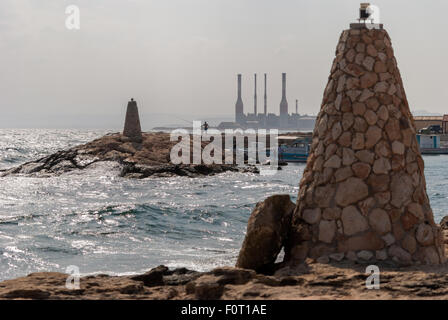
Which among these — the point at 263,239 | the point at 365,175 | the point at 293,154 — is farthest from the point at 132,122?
the point at 365,175

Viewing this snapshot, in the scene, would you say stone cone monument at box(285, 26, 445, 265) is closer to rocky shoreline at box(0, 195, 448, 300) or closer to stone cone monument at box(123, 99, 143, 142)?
rocky shoreline at box(0, 195, 448, 300)

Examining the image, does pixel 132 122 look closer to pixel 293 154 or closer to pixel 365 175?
pixel 293 154

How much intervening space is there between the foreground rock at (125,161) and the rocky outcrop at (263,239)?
23894 millimetres

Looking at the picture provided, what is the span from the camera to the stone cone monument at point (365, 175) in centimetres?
607

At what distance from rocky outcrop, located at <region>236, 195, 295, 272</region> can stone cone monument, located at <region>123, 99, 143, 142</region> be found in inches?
1160

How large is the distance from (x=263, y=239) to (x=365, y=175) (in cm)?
115

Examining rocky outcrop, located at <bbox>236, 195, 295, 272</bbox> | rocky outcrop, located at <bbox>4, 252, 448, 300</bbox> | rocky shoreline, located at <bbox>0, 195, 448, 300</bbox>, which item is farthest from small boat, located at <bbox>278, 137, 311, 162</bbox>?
rocky outcrop, located at <bbox>4, 252, 448, 300</bbox>

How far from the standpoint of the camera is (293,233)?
20.9ft

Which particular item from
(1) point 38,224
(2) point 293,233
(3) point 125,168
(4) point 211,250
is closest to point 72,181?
(3) point 125,168

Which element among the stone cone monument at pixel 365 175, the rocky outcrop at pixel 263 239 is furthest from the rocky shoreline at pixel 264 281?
the stone cone monument at pixel 365 175
